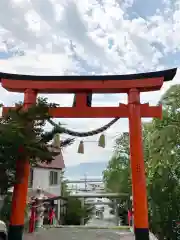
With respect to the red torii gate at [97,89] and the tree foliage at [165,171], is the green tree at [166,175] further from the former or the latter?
the red torii gate at [97,89]

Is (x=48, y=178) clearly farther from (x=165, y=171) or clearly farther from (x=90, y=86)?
(x=90, y=86)

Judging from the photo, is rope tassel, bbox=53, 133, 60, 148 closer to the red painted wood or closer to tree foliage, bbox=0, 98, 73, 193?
tree foliage, bbox=0, 98, 73, 193

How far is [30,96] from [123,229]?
7566 mm

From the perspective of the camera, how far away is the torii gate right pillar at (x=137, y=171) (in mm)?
8664

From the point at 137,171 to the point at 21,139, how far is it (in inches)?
151

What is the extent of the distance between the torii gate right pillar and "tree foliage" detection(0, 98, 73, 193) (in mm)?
2699

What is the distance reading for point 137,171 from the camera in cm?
898

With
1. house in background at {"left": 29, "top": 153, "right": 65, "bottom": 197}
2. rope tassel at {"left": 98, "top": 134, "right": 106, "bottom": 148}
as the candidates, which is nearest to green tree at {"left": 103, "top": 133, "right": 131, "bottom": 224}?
house in background at {"left": 29, "top": 153, "right": 65, "bottom": 197}

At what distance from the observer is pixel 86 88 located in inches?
388

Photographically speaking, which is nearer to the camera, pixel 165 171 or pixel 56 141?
pixel 56 141

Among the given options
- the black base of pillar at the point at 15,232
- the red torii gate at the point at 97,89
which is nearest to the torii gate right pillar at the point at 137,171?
the red torii gate at the point at 97,89

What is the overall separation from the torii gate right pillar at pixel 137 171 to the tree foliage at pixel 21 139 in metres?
2.70

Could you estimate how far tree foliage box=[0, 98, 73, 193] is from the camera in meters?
7.36

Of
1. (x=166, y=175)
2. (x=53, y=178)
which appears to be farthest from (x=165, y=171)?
(x=53, y=178)
